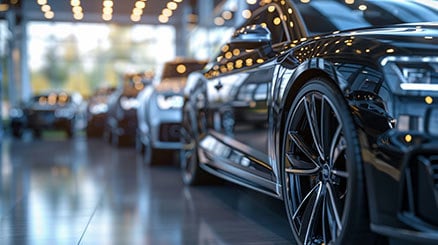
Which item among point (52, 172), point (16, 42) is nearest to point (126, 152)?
point (52, 172)

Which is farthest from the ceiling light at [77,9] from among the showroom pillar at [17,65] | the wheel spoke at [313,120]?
the showroom pillar at [17,65]

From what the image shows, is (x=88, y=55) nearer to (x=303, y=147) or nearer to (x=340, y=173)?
(x=303, y=147)

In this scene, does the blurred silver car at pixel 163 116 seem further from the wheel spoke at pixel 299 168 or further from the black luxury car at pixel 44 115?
the black luxury car at pixel 44 115

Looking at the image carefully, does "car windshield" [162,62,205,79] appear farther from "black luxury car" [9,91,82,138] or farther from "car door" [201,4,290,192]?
"black luxury car" [9,91,82,138]

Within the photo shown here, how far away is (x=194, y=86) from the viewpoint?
273 inches

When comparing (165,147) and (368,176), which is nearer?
(368,176)

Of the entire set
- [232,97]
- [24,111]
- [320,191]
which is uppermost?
[232,97]

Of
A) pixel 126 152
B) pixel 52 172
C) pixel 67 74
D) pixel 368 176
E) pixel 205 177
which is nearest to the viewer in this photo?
pixel 368 176

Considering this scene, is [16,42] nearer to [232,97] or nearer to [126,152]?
[126,152]

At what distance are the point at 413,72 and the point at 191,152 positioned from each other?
14.0 ft

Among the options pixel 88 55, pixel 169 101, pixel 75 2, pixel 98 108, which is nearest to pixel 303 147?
pixel 75 2

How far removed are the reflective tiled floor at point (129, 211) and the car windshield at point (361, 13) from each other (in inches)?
57.3

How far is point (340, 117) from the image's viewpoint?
3047 millimetres

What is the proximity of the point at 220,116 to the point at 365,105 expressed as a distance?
2784 millimetres
